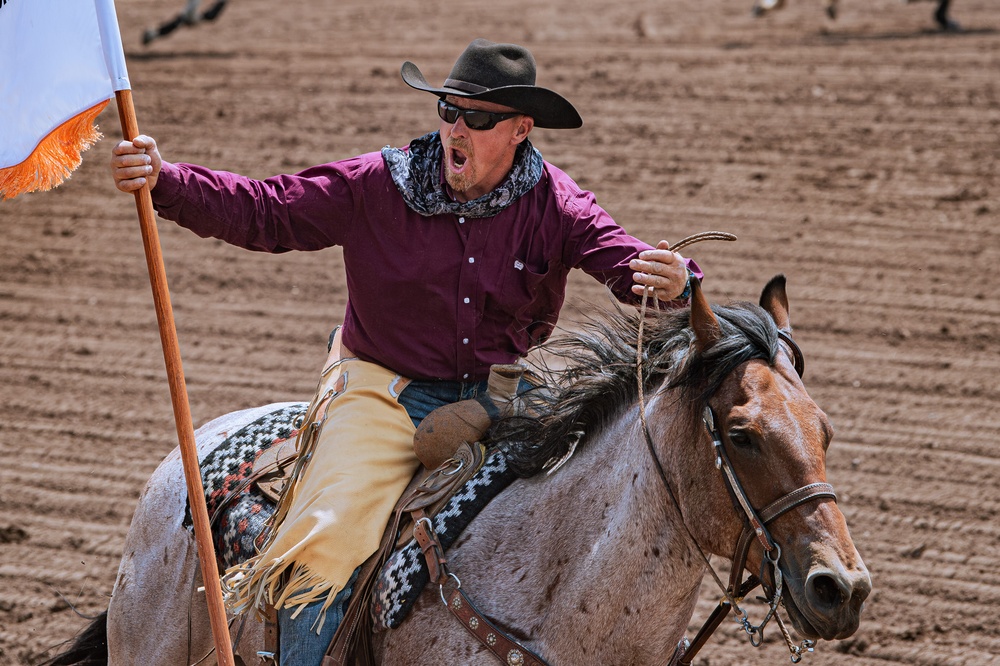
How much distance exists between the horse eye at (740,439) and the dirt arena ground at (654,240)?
6.28ft

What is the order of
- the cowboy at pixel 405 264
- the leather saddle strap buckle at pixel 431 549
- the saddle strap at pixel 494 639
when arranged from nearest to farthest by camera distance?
the saddle strap at pixel 494 639, the leather saddle strap buckle at pixel 431 549, the cowboy at pixel 405 264

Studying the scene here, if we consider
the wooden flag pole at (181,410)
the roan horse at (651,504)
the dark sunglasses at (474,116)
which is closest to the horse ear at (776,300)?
the roan horse at (651,504)

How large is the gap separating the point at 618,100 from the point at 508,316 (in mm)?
8455

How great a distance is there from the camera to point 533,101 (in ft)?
10.8

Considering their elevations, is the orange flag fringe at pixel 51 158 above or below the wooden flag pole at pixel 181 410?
above

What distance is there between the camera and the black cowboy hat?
3248mm

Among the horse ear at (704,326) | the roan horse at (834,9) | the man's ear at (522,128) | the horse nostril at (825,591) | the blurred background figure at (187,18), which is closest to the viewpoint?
the horse nostril at (825,591)

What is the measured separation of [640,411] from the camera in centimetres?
297

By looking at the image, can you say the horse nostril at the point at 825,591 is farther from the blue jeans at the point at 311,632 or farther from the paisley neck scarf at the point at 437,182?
the paisley neck scarf at the point at 437,182

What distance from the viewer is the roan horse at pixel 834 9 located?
1315 cm

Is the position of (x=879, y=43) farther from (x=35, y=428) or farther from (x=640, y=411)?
(x=640, y=411)

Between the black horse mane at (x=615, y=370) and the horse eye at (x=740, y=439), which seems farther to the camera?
the black horse mane at (x=615, y=370)

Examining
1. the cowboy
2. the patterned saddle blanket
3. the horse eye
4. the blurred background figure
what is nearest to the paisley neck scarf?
the cowboy

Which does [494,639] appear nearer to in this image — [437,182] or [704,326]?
[704,326]
